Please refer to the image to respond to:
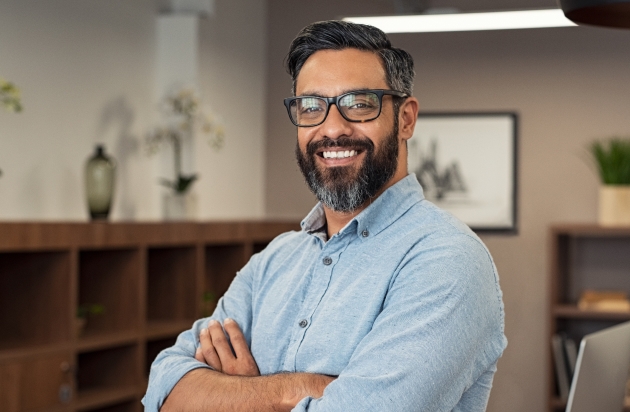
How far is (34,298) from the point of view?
12.2 ft

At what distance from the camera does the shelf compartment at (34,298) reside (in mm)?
3678

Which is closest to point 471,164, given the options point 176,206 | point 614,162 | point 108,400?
point 614,162

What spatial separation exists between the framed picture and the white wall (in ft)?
3.96

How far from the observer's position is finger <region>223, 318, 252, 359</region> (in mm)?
1823

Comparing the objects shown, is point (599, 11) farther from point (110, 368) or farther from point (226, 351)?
point (110, 368)

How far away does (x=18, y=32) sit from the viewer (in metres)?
3.99

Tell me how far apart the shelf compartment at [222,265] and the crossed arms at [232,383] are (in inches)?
120

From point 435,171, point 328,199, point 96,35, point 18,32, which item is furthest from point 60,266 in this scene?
point 435,171

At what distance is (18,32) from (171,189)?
131cm

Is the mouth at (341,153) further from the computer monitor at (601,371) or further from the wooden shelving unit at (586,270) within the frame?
the wooden shelving unit at (586,270)

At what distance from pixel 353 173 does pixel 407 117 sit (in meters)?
0.20

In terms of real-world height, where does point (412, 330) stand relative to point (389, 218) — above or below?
below

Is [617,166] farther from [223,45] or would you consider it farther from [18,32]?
[18,32]

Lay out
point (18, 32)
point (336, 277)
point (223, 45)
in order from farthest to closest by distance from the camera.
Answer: point (223, 45) < point (18, 32) < point (336, 277)
